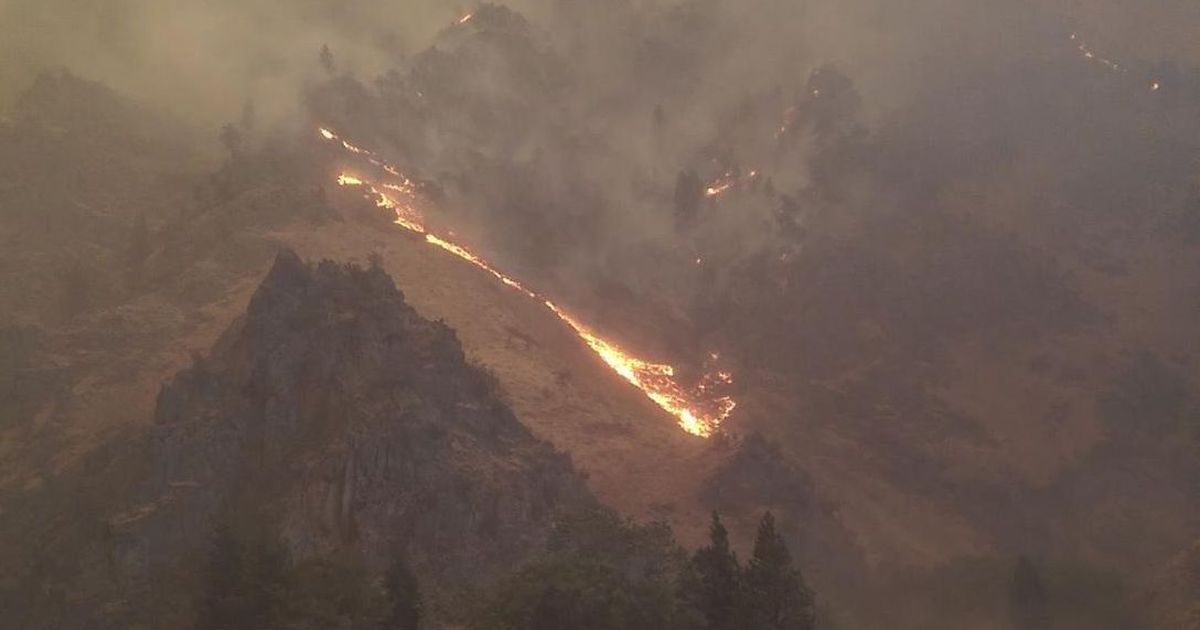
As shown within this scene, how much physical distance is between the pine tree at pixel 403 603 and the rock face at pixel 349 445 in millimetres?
15973

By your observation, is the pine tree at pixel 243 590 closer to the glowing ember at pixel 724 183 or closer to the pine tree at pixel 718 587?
the pine tree at pixel 718 587

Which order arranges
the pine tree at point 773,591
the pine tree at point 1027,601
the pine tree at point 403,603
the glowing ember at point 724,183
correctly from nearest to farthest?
1. the pine tree at point 403,603
2. the pine tree at point 773,591
3. the pine tree at point 1027,601
4. the glowing ember at point 724,183

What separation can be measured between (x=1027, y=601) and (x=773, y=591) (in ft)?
121

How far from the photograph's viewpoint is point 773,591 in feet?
99.5

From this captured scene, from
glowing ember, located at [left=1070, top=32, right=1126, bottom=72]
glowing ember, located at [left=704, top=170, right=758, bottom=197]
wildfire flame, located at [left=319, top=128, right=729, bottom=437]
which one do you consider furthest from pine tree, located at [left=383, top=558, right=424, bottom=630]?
glowing ember, located at [left=1070, top=32, right=1126, bottom=72]

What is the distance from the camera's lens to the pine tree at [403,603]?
2916cm

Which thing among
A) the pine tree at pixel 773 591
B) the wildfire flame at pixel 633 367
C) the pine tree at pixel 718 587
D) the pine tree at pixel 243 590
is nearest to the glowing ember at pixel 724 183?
the wildfire flame at pixel 633 367

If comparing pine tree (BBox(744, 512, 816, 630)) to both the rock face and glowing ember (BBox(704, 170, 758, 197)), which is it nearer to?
the rock face

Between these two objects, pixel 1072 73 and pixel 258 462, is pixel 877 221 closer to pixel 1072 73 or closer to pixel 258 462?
pixel 1072 73

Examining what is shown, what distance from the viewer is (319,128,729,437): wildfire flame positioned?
76125 millimetres

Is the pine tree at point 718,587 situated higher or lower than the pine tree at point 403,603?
higher

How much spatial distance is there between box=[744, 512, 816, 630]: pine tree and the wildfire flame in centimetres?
4062

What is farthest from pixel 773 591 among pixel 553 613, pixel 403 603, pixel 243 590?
pixel 243 590

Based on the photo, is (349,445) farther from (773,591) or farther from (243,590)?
(773,591)
